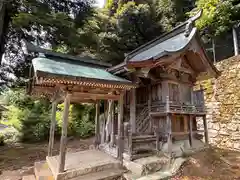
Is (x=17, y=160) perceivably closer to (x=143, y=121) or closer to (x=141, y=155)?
(x=141, y=155)

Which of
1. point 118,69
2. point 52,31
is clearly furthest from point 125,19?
point 118,69

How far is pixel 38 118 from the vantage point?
468 inches

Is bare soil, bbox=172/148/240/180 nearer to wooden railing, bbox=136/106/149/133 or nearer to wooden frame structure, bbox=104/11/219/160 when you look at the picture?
wooden frame structure, bbox=104/11/219/160

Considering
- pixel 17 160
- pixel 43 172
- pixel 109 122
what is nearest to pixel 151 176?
pixel 109 122

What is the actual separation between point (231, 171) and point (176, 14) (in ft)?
48.4

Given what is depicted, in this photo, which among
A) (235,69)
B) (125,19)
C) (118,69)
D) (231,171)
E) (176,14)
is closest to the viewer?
(231,171)

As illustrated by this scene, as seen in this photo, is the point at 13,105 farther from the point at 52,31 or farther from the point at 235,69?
the point at 235,69

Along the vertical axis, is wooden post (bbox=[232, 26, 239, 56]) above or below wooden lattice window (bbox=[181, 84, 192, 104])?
above

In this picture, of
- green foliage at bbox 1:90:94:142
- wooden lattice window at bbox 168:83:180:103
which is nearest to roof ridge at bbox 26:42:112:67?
→ wooden lattice window at bbox 168:83:180:103

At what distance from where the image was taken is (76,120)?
45.3 feet

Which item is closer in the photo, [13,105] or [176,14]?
[13,105]

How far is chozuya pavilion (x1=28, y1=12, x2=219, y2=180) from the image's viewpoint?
4797 mm

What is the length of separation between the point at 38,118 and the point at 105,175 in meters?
9.25

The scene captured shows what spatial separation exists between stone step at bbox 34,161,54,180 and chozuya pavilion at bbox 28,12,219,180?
40 mm
